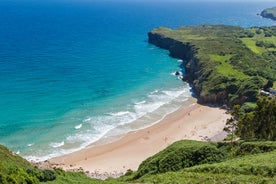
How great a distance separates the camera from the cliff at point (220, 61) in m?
92.3

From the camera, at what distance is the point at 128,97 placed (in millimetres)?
94375

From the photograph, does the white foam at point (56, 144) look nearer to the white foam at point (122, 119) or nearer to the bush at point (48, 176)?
the white foam at point (122, 119)

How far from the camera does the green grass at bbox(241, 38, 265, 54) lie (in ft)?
453

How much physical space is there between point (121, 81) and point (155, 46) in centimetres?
6943

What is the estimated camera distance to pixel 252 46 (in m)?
147

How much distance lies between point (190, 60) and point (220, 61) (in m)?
16.2

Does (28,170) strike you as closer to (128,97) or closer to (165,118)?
(165,118)

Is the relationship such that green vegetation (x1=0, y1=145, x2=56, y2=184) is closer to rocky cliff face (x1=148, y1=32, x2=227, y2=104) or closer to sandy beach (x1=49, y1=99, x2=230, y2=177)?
sandy beach (x1=49, y1=99, x2=230, y2=177)

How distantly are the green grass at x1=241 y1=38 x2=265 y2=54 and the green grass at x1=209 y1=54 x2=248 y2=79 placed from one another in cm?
2179

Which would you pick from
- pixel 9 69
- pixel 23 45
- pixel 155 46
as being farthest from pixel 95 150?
pixel 155 46

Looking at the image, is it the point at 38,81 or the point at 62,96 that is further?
the point at 38,81

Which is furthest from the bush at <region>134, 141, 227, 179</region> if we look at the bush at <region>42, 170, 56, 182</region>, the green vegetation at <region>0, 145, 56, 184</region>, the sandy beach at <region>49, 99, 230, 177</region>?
the green vegetation at <region>0, 145, 56, 184</region>

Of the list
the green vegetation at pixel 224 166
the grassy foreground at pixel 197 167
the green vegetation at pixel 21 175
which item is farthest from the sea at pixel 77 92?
the green vegetation at pixel 21 175

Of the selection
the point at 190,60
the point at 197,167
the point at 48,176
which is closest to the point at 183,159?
the point at 197,167
